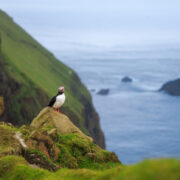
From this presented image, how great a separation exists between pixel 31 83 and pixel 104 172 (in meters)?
121

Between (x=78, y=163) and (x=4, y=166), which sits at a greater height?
(x=4, y=166)

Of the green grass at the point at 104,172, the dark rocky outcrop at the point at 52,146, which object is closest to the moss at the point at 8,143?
the dark rocky outcrop at the point at 52,146

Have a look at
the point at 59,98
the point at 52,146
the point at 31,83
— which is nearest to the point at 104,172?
the point at 52,146

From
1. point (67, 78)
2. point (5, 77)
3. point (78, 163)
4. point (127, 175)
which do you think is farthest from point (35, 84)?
point (127, 175)

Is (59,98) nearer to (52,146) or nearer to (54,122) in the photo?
(54,122)

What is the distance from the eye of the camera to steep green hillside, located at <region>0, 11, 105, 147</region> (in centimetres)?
12225

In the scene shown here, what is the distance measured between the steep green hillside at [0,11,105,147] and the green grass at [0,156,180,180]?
2861 inches

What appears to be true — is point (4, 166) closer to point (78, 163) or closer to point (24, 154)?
point (24, 154)

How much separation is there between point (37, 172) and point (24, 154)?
12.9 feet

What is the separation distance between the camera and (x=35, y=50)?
194 metres

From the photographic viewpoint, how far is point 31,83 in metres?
129

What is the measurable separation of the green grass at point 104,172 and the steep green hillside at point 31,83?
238 feet

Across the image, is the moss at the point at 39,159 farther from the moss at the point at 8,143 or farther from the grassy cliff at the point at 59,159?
the moss at the point at 8,143

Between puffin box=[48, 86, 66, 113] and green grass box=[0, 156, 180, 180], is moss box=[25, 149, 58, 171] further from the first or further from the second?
puffin box=[48, 86, 66, 113]
